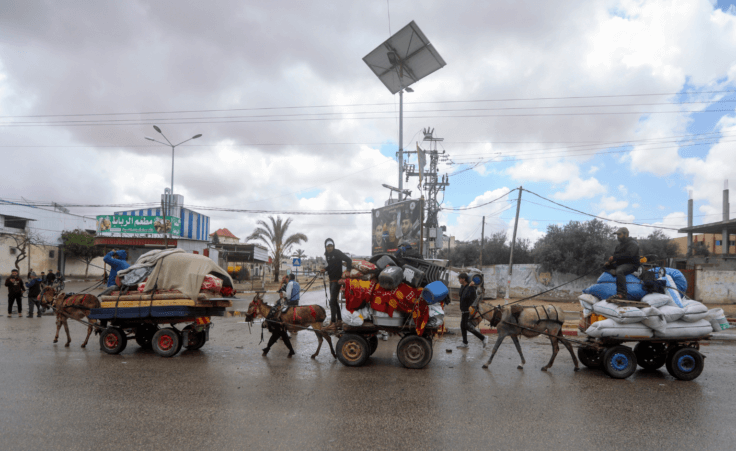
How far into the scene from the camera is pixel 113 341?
8.69 m

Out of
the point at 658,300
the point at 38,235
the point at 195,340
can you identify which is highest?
the point at 38,235

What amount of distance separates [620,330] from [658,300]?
80 cm

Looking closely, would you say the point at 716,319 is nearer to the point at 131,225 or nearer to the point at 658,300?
the point at 658,300

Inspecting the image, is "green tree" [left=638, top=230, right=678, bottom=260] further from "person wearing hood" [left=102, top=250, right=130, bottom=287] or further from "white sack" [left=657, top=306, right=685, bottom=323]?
"person wearing hood" [left=102, top=250, right=130, bottom=287]

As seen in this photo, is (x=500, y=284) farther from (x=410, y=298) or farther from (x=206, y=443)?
(x=206, y=443)

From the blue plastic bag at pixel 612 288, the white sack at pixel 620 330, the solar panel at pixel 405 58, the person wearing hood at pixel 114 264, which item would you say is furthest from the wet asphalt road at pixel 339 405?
the solar panel at pixel 405 58

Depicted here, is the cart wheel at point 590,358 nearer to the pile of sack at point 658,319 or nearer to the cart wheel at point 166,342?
the pile of sack at point 658,319

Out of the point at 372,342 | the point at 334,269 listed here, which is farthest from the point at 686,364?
the point at 334,269

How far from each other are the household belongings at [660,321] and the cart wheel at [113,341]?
28.9 ft

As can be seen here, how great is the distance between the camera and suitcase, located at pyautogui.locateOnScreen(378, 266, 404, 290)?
7.47 meters

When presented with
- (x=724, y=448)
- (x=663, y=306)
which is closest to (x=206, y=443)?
(x=724, y=448)

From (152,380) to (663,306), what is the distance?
8229 millimetres

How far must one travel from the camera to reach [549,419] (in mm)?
5160

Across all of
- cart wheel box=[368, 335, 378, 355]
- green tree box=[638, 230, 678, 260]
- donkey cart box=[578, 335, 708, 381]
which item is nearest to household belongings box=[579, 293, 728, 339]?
donkey cart box=[578, 335, 708, 381]
